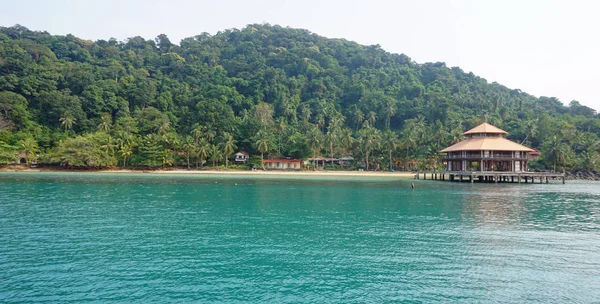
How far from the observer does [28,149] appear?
71000 mm

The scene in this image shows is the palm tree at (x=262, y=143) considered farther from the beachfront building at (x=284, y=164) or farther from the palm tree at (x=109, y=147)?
the palm tree at (x=109, y=147)

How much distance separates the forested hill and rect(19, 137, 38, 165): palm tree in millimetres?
198

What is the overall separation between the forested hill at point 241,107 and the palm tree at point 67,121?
32cm

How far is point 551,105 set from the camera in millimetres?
128125

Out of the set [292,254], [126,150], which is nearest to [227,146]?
[126,150]

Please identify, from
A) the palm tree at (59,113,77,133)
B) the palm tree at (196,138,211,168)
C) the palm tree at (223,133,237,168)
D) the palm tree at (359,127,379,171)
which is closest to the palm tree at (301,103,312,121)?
the palm tree at (359,127,379,171)

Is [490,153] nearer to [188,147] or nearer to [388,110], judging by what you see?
[188,147]

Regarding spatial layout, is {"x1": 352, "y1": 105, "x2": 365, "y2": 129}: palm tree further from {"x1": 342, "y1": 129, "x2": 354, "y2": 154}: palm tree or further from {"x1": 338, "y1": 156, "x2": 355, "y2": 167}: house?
{"x1": 342, "y1": 129, "x2": 354, "y2": 154}: palm tree

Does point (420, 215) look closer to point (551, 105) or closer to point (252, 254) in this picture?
point (252, 254)

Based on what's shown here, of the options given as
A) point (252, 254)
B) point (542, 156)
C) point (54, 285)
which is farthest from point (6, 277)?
point (542, 156)

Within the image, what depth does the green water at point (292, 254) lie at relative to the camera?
11.2 meters

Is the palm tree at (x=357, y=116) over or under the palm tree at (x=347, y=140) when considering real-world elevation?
over

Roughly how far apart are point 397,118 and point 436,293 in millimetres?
110439

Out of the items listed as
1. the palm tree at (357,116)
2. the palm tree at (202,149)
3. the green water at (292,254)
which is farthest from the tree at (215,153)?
the green water at (292,254)
